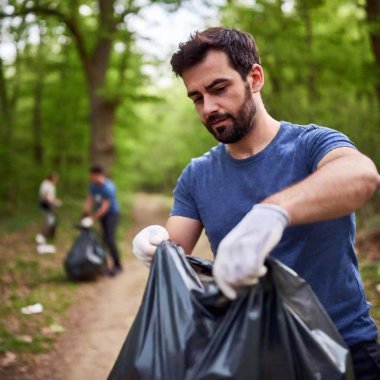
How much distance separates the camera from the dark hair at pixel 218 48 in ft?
5.84

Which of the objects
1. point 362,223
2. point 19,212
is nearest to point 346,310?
point 362,223

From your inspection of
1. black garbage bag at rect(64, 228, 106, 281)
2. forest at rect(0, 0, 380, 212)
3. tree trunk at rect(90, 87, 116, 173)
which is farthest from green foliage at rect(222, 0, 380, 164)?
black garbage bag at rect(64, 228, 106, 281)

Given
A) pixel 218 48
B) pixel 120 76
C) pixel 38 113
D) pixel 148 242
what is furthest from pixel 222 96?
pixel 38 113

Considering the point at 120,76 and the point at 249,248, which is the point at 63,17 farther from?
the point at 249,248

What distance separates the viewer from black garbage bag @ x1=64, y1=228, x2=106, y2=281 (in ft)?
26.5

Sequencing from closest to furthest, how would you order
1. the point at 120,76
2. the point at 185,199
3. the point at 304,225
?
the point at 304,225 < the point at 185,199 < the point at 120,76

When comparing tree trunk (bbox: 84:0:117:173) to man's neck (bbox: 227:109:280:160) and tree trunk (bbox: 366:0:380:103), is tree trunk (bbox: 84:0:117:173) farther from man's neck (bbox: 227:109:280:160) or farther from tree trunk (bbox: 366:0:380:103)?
man's neck (bbox: 227:109:280:160)

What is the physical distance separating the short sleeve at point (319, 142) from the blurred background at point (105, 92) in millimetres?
1853

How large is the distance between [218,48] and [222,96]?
0.18 metres

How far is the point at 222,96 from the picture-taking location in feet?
5.85

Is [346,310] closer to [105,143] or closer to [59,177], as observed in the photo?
[105,143]

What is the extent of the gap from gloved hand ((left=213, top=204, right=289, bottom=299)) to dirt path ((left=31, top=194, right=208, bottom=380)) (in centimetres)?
403

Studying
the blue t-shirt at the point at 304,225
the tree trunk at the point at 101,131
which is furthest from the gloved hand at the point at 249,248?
the tree trunk at the point at 101,131

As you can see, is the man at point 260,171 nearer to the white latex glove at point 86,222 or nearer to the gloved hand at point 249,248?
the gloved hand at point 249,248
